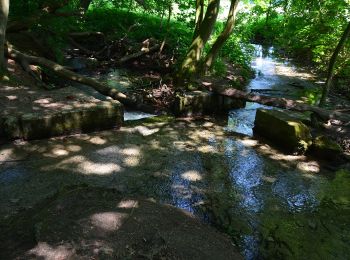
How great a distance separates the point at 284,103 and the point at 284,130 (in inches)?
49.2

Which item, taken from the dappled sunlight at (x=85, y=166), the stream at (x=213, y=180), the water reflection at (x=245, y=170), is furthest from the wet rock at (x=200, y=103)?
the dappled sunlight at (x=85, y=166)

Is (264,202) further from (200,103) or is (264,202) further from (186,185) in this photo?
(200,103)

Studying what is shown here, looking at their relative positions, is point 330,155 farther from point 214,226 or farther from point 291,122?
point 214,226

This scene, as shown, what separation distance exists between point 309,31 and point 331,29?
1.36 meters

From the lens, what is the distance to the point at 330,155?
577cm

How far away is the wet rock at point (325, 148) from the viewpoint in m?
5.76

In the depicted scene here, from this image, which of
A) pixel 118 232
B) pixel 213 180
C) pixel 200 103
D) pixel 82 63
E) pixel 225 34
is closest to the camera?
pixel 118 232

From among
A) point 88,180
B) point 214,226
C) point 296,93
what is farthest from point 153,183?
point 296,93

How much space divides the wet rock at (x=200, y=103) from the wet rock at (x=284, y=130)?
1.42 m

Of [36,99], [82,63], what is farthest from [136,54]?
[36,99]

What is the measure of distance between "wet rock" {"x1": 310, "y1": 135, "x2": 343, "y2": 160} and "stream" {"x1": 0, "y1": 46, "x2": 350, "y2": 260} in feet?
0.88

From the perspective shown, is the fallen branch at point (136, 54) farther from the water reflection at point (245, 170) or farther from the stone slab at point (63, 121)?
the water reflection at point (245, 170)

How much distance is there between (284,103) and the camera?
7.18m

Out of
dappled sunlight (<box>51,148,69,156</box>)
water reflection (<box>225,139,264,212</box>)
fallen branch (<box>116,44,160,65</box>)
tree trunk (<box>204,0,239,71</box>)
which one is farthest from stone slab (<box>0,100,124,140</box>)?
fallen branch (<box>116,44,160,65</box>)
